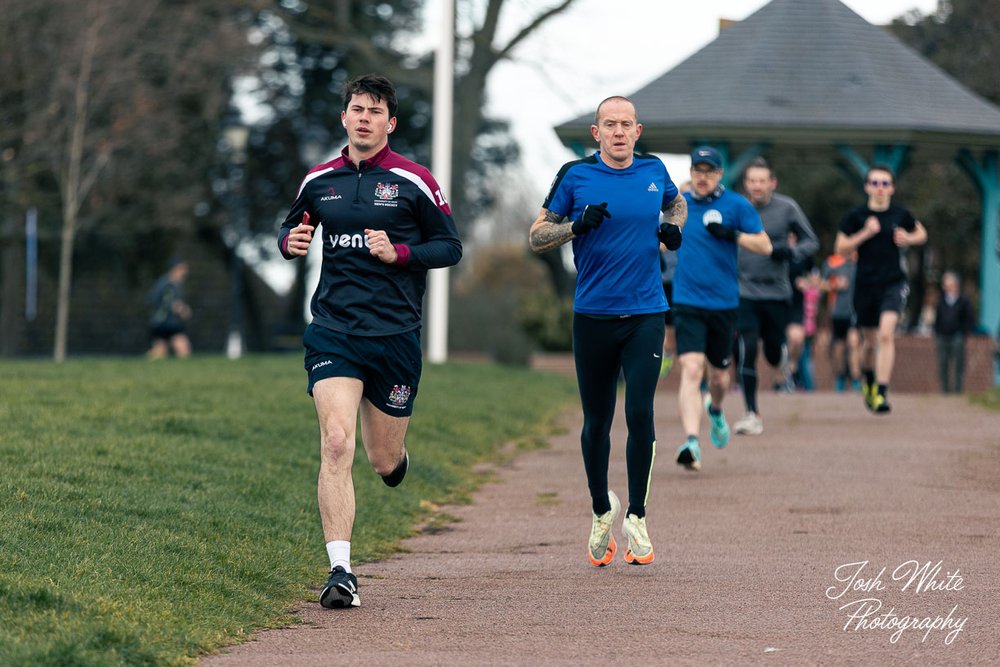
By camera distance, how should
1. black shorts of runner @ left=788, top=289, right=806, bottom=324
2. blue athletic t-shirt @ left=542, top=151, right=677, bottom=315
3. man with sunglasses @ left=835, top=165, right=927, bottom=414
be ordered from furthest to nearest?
1. black shorts of runner @ left=788, top=289, right=806, bottom=324
2. man with sunglasses @ left=835, top=165, right=927, bottom=414
3. blue athletic t-shirt @ left=542, top=151, right=677, bottom=315

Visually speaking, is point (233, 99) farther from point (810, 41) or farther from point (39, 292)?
point (810, 41)

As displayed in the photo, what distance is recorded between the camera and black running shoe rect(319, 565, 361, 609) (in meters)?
6.98

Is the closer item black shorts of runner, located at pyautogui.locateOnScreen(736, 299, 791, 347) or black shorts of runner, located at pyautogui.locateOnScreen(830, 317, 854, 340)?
black shorts of runner, located at pyautogui.locateOnScreen(736, 299, 791, 347)

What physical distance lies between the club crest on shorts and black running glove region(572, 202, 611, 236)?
1137 mm

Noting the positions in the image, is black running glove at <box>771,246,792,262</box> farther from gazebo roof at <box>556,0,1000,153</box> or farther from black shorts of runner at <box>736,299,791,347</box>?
gazebo roof at <box>556,0,1000,153</box>

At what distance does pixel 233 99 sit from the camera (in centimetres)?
4584

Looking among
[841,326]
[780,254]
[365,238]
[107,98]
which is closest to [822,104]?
[841,326]

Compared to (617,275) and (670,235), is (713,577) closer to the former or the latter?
(617,275)

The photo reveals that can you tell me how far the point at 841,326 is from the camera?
2241 centimetres

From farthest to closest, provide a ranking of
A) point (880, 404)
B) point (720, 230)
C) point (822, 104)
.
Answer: point (822, 104), point (880, 404), point (720, 230)

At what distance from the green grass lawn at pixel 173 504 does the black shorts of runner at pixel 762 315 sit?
2.32 meters

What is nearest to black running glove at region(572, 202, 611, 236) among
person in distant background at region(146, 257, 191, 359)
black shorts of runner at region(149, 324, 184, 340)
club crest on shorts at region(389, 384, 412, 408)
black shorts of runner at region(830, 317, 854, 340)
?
club crest on shorts at region(389, 384, 412, 408)

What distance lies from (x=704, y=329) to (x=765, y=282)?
7.15 ft

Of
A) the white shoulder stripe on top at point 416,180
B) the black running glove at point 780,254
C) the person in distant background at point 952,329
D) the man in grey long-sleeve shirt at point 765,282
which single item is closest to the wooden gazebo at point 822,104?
the person in distant background at point 952,329
